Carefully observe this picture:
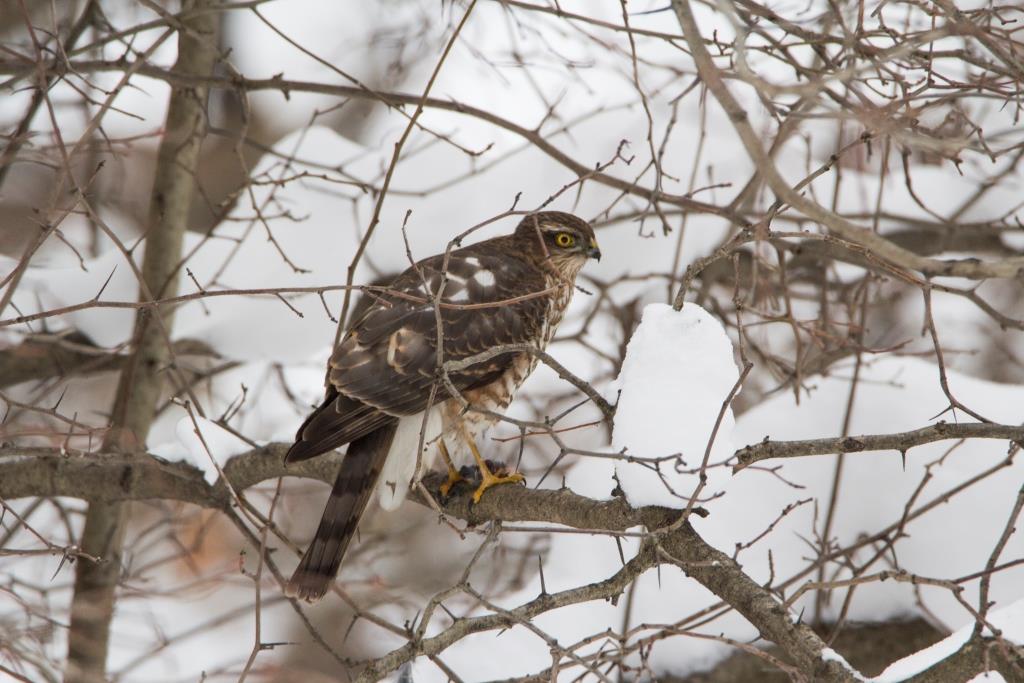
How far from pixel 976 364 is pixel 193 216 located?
5.41 m

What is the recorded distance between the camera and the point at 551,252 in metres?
4.42

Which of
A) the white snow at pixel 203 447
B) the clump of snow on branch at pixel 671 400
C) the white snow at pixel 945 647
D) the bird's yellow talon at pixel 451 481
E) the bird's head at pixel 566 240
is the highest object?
the bird's head at pixel 566 240

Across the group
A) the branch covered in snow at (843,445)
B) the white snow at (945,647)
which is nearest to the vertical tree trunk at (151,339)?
the branch covered in snow at (843,445)

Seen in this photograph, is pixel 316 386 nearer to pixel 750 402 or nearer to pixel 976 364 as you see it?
pixel 750 402

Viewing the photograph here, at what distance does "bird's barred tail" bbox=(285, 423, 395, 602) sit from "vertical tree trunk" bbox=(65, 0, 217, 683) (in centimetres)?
108

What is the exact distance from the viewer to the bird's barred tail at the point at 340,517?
3502 mm

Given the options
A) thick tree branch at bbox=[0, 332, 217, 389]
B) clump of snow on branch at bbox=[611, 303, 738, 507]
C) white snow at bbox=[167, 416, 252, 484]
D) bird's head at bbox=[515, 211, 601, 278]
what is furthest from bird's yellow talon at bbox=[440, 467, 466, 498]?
thick tree branch at bbox=[0, 332, 217, 389]

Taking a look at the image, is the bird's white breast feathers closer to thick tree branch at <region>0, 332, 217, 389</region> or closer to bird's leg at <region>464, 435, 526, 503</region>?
bird's leg at <region>464, 435, 526, 503</region>

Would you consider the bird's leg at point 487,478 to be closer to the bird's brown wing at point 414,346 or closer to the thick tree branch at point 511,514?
the thick tree branch at point 511,514

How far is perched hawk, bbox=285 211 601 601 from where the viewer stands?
11.5 ft

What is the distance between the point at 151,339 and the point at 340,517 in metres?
1.50

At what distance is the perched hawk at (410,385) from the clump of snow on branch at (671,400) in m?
0.63

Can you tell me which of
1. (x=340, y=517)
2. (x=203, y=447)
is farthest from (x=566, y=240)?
(x=203, y=447)

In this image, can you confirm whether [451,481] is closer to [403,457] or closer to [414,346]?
[403,457]
